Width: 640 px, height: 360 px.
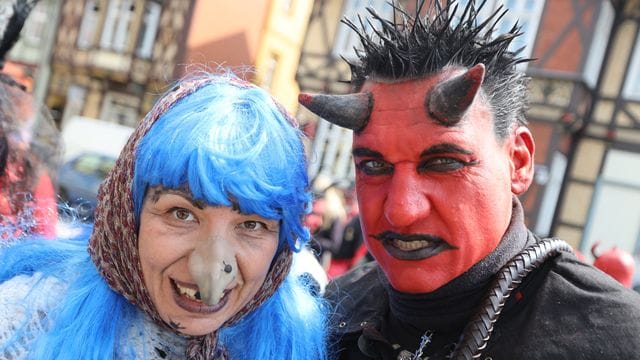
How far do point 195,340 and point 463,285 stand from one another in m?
0.62

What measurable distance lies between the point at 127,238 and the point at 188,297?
186mm

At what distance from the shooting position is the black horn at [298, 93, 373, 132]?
144 cm

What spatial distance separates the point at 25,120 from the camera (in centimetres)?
234

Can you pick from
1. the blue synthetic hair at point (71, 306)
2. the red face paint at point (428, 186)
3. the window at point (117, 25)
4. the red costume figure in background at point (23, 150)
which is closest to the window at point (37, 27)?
the window at point (117, 25)

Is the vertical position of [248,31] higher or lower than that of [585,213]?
higher

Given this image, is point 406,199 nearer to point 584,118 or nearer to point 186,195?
point 186,195

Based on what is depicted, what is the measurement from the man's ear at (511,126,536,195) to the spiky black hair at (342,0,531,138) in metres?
0.04

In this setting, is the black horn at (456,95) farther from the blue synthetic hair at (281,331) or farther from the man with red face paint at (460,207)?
the blue synthetic hair at (281,331)

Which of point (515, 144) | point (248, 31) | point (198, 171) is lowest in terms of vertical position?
point (198, 171)

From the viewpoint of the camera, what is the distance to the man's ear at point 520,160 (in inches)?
57.8

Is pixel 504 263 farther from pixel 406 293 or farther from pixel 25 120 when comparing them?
pixel 25 120

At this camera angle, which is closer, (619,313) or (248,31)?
(619,313)

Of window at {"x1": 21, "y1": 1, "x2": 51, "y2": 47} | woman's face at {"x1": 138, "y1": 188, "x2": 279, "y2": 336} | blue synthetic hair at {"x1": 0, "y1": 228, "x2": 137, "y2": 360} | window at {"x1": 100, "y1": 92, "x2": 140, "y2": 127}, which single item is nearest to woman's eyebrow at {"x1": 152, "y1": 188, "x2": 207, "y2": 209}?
woman's face at {"x1": 138, "y1": 188, "x2": 279, "y2": 336}

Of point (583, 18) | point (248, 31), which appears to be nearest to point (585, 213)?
point (583, 18)
